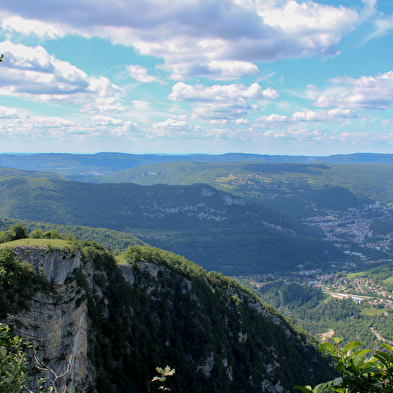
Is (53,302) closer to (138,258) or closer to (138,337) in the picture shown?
(138,337)

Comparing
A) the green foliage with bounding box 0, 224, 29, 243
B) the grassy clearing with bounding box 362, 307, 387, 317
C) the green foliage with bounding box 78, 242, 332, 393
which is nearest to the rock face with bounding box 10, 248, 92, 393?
the green foliage with bounding box 78, 242, 332, 393

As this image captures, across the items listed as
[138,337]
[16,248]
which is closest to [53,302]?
[16,248]

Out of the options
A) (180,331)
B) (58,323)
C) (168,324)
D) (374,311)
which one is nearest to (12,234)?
(58,323)

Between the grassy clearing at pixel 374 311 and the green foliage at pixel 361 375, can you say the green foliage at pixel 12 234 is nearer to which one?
the green foliage at pixel 361 375

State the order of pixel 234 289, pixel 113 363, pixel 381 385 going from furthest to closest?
pixel 234 289, pixel 113 363, pixel 381 385

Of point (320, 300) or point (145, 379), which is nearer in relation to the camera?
point (145, 379)

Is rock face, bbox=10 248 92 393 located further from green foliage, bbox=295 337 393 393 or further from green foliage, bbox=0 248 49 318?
green foliage, bbox=295 337 393 393

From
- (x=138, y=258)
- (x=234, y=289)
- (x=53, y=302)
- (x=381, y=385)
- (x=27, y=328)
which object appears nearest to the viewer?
(x=381, y=385)

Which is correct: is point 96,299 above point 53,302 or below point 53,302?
below
